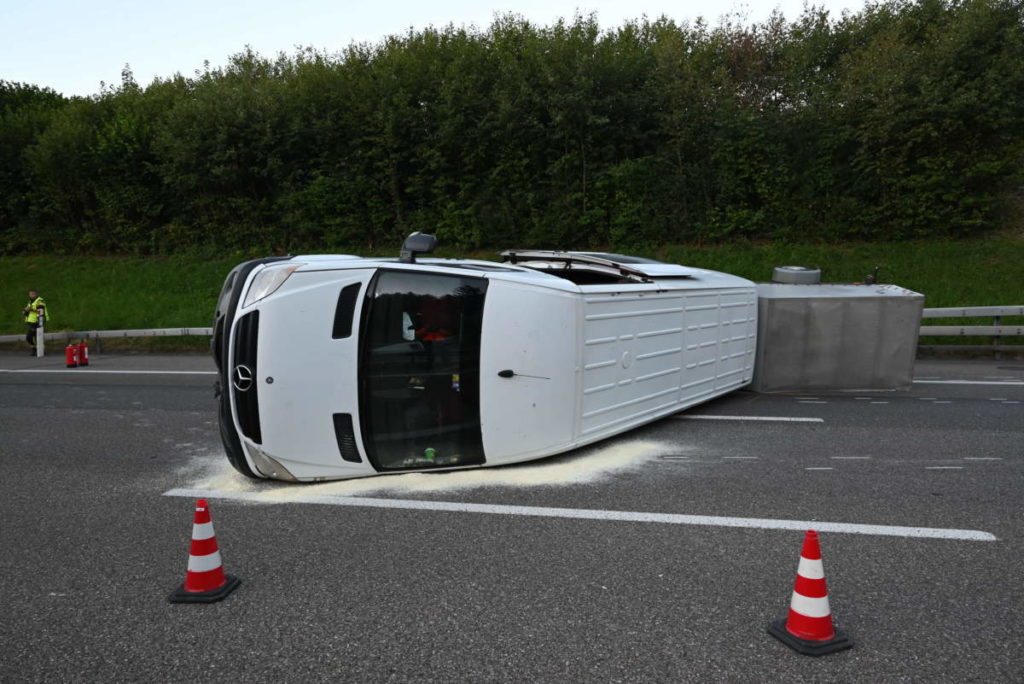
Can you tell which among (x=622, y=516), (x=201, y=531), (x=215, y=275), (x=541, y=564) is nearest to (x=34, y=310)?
(x=215, y=275)

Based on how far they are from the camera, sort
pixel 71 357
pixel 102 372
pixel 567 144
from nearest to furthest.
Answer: pixel 102 372 < pixel 71 357 < pixel 567 144

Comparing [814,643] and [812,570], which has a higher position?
[812,570]

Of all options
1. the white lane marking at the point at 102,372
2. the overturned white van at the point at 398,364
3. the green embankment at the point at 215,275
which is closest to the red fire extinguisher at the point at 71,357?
the white lane marking at the point at 102,372

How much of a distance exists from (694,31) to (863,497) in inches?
825

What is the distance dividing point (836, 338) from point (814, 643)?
6.60m

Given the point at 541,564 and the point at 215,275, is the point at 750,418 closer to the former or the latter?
the point at 541,564

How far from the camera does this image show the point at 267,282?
18.1ft

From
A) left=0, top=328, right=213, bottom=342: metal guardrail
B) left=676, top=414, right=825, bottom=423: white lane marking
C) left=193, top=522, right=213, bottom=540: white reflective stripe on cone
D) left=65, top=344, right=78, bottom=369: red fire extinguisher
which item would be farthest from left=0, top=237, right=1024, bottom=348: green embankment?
left=193, top=522, right=213, bottom=540: white reflective stripe on cone

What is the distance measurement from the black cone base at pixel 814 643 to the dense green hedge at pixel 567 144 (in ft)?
55.7

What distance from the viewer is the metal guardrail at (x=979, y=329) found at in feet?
40.4

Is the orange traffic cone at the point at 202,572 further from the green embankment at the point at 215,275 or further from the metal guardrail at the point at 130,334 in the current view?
the green embankment at the point at 215,275

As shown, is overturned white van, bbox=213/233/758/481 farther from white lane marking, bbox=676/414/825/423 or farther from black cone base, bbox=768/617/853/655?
black cone base, bbox=768/617/853/655

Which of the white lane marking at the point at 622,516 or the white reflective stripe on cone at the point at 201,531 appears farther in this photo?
the white lane marking at the point at 622,516

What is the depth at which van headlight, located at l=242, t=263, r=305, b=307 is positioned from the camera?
18.0 ft
